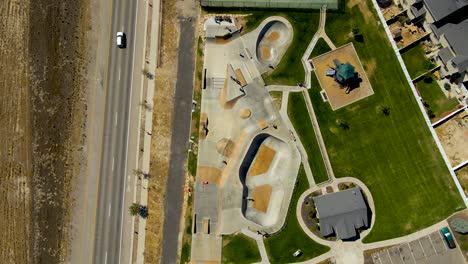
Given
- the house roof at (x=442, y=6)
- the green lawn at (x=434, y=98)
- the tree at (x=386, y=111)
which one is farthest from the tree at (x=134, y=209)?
the house roof at (x=442, y=6)

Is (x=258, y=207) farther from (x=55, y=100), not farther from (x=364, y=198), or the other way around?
(x=55, y=100)

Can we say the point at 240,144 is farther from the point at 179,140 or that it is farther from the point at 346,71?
the point at 346,71

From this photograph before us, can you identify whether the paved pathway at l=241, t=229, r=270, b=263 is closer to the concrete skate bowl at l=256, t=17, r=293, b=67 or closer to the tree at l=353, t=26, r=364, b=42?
the concrete skate bowl at l=256, t=17, r=293, b=67

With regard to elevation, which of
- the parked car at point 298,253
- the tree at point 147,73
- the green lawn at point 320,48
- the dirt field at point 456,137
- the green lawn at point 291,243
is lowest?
the parked car at point 298,253

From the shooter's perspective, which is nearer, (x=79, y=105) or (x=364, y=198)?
(x=364, y=198)

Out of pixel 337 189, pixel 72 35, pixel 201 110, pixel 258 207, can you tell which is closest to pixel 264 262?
pixel 258 207

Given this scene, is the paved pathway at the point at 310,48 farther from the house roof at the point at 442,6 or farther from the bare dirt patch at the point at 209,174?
the bare dirt patch at the point at 209,174
